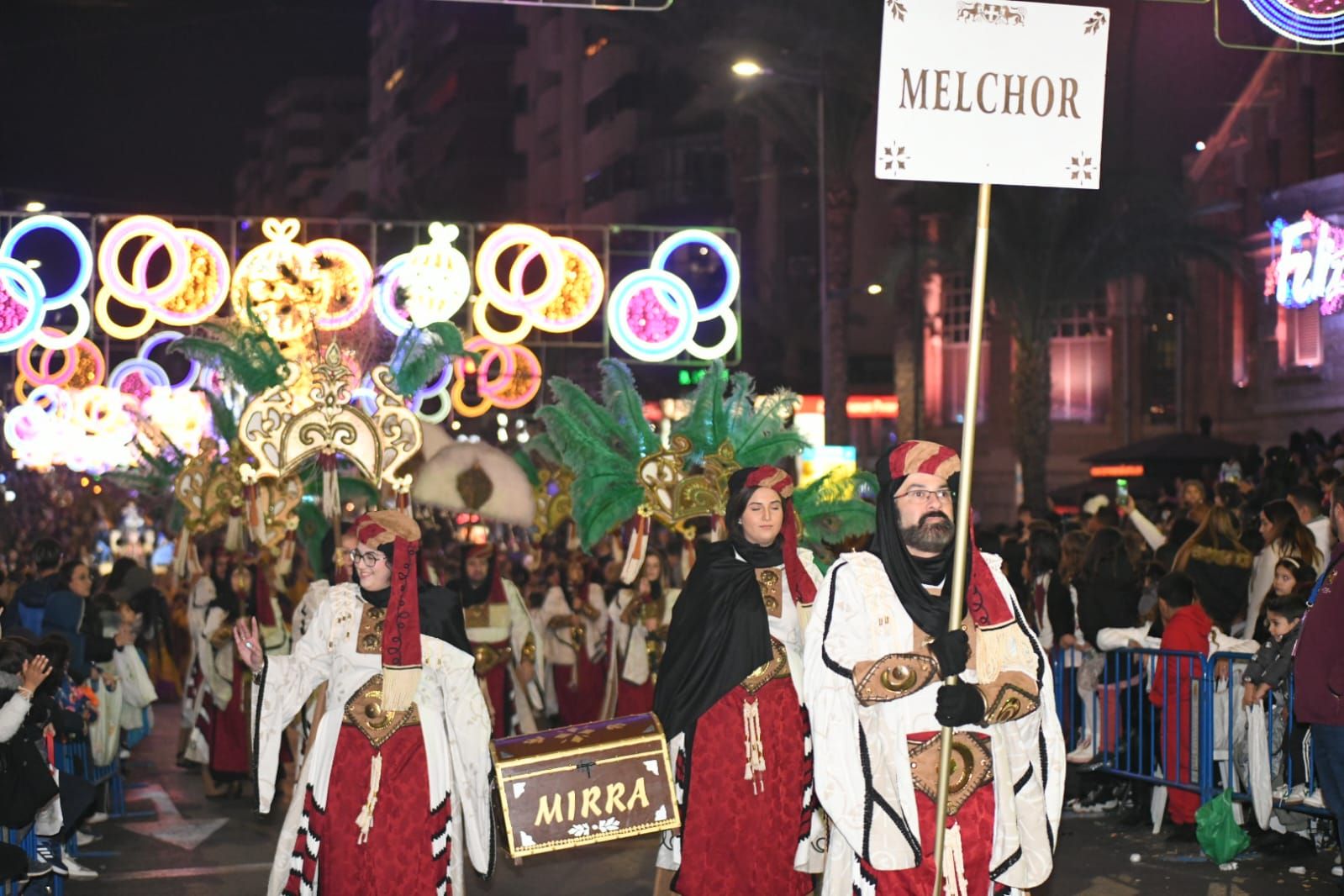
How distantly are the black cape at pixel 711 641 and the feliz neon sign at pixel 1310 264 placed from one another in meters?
17.8

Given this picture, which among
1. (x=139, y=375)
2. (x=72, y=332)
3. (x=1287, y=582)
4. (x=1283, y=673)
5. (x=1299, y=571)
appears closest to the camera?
(x=1283, y=673)

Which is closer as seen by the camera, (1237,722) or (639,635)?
(1237,722)

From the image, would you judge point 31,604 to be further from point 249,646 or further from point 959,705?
point 959,705

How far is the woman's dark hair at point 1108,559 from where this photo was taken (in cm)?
1259

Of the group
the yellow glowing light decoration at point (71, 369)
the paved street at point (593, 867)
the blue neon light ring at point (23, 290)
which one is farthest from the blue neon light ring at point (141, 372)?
the paved street at point (593, 867)

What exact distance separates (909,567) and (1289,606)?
423cm

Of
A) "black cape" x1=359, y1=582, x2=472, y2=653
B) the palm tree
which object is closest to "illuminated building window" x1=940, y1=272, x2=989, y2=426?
the palm tree

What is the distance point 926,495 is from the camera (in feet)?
19.5

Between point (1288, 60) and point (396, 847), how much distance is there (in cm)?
2756

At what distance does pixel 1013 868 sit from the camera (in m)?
5.86

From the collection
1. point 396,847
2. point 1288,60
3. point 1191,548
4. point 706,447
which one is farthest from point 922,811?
point 1288,60

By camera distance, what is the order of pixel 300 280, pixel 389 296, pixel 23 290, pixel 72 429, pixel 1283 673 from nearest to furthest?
pixel 1283 673 < pixel 23 290 < pixel 300 280 < pixel 389 296 < pixel 72 429

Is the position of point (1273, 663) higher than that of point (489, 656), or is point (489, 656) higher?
point (1273, 663)

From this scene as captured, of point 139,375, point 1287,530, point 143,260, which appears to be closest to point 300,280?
point 143,260
